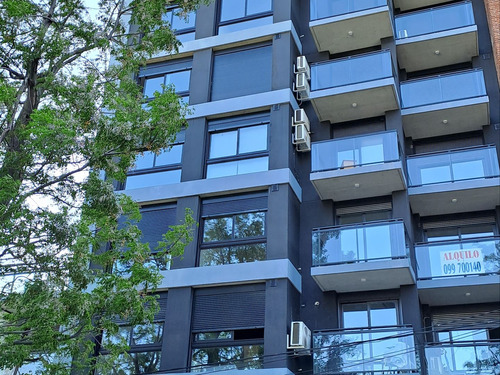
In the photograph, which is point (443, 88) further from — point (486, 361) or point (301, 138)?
point (486, 361)

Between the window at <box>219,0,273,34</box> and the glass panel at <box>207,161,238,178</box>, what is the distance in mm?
4870

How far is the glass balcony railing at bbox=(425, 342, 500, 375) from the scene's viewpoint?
1395 centimetres

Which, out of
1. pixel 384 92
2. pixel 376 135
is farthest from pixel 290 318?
pixel 384 92

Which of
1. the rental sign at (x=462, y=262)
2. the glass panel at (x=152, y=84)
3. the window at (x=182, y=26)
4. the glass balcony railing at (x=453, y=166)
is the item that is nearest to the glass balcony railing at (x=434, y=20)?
the glass balcony railing at (x=453, y=166)

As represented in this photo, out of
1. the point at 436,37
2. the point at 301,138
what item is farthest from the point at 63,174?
the point at 436,37

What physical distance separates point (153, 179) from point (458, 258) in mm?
8909

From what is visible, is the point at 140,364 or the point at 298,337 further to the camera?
the point at 140,364

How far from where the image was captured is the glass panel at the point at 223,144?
18625 millimetres

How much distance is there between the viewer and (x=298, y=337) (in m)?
15.1

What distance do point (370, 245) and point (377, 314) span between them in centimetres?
188

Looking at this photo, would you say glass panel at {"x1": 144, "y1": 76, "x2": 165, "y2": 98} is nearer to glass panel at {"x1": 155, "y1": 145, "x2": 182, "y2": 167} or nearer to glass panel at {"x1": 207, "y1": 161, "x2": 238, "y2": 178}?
glass panel at {"x1": 155, "y1": 145, "x2": 182, "y2": 167}

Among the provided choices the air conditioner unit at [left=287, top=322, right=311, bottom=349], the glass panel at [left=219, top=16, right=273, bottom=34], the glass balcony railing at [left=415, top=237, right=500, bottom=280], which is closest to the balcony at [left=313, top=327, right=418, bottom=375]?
the air conditioner unit at [left=287, top=322, right=311, bottom=349]

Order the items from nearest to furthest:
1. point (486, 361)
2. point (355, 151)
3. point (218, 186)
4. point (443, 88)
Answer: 1. point (486, 361)
2. point (355, 151)
3. point (218, 186)
4. point (443, 88)

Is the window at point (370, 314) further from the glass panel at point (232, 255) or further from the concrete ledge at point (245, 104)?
the concrete ledge at point (245, 104)
